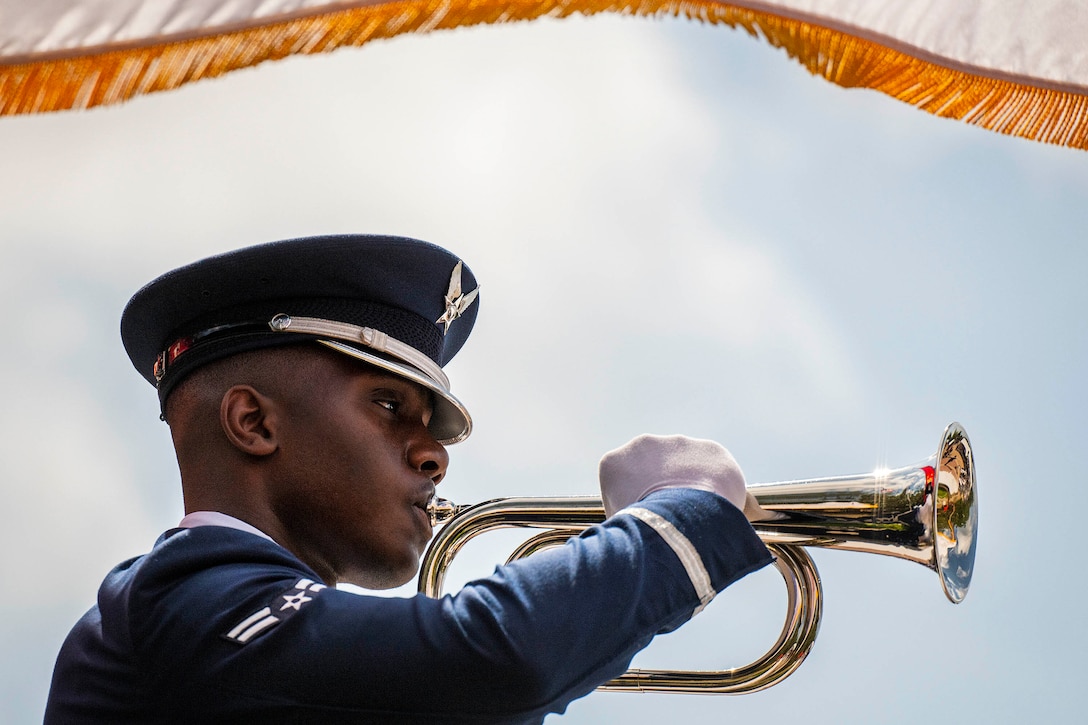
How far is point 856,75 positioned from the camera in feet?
9.24

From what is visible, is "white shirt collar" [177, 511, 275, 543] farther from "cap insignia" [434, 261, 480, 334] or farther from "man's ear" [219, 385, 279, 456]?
"cap insignia" [434, 261, 480, 334]

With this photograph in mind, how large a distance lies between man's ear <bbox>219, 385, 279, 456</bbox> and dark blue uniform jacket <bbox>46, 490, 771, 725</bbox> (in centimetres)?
59

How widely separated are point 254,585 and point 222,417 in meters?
0.84

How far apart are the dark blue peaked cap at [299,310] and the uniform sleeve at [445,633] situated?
3.46 ft

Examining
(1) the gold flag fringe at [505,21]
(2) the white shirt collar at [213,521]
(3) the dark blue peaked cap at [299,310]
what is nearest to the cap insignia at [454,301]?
(3) the dark blue peaked cap at [299,310]

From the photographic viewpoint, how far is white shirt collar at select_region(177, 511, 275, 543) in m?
3.12

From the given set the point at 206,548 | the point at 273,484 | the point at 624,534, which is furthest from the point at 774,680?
the point at 206,548

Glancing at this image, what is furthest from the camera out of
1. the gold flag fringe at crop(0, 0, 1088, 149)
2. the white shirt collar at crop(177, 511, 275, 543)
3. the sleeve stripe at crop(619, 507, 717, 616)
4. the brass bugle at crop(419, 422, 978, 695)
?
the brass bugle at crop(419, 422, 978, 695)

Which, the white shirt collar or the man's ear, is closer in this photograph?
the white shirt collar

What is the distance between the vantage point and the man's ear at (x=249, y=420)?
132 inches

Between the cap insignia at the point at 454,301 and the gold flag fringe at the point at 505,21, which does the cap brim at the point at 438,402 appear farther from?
the gold flag fringe at the point at 505,21

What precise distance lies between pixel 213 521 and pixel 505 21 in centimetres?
145

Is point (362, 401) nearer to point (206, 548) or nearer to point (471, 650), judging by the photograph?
point (206, 548)

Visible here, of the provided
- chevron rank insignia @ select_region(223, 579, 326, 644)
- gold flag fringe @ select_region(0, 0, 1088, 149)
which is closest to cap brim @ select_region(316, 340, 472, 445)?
chevron rank insignia @ select_region(223, 579, 326, 644)
